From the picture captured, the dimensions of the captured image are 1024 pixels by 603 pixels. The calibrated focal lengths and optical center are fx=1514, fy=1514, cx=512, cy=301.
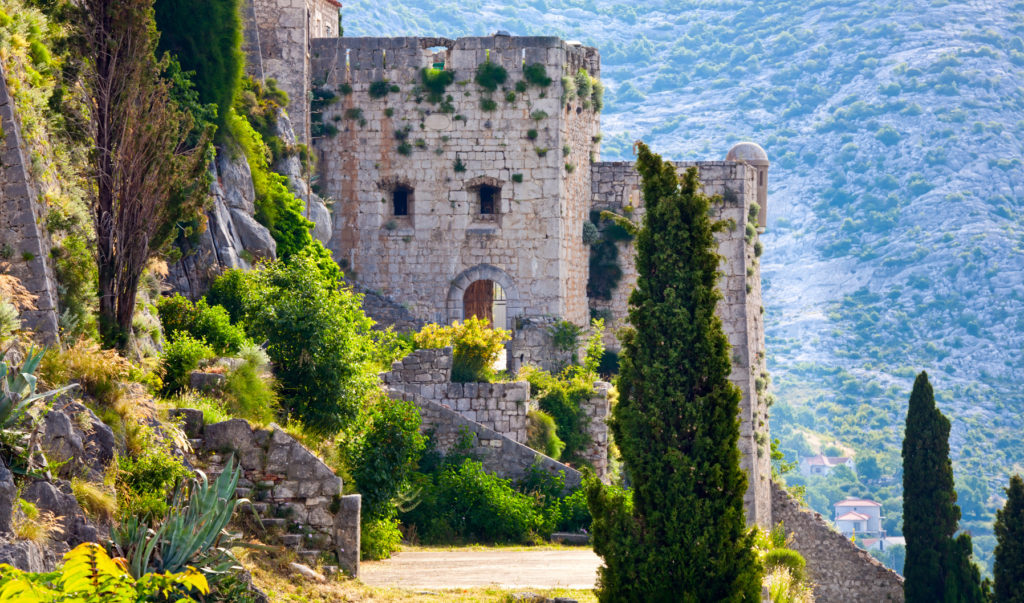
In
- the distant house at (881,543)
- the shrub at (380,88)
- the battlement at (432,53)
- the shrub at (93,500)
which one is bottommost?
the distant house at (881,543)

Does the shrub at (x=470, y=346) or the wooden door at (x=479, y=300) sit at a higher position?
the wooden door at (x=479, y=300)

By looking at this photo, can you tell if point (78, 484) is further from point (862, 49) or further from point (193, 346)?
point (862, 49)

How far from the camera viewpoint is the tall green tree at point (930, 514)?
31.8 m

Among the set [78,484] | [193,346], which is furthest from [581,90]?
[78,484]

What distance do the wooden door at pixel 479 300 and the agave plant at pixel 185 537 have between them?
59.6 feet

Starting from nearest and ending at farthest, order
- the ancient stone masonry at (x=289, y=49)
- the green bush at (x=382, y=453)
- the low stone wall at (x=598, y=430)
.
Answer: the green bush at (x=382, y=453)
the low stone wall at (x=598, y=430)
the ancient stone masonry at (x=289, y=49)

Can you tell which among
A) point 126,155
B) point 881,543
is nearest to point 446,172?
point 126,155

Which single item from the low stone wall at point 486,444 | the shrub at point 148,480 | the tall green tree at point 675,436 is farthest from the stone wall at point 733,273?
the shrub at point 148,480

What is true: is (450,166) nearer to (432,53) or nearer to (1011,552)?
(432,53)

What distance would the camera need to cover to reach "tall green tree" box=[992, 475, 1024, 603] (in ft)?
93.8

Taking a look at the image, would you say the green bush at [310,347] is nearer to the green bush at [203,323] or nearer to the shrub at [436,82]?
the green bush at [203,323]

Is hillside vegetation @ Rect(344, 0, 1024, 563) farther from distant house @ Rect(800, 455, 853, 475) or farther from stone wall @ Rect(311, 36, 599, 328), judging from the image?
stone wall @ Rect(311, 36, 599, 328)

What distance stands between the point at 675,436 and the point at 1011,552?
603 inches

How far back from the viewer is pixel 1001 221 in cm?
10050
